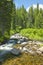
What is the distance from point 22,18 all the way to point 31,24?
5.49 m

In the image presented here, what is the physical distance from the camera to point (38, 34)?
64.8 metres

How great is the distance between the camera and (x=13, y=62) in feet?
67.4

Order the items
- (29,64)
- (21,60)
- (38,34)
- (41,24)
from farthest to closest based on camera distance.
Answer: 1. (41,24)
2. (38,34)
3. (21,60)
4. (29,64)

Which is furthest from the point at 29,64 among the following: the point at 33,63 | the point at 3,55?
the point at 3,55

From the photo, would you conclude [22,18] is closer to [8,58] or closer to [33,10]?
[33,10]

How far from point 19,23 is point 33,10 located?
1784cm

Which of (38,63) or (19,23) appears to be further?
(19,23)

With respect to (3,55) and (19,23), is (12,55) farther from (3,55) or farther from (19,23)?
(19,23)

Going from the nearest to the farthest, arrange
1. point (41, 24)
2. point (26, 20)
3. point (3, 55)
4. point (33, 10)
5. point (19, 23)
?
point (3, 55) → point (41, 24) → point (19, 23) → point (26, 20) → point (33, 10)

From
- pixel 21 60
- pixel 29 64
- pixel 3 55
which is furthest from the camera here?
pixel 3 55

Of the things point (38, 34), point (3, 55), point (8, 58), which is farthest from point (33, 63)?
point (38, 34)

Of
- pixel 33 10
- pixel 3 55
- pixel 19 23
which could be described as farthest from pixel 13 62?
pixel 33 10

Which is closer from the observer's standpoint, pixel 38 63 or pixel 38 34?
pixel 38 63

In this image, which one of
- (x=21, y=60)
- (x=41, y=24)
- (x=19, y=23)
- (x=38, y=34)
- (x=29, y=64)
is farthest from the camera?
(x=19, y=23)
